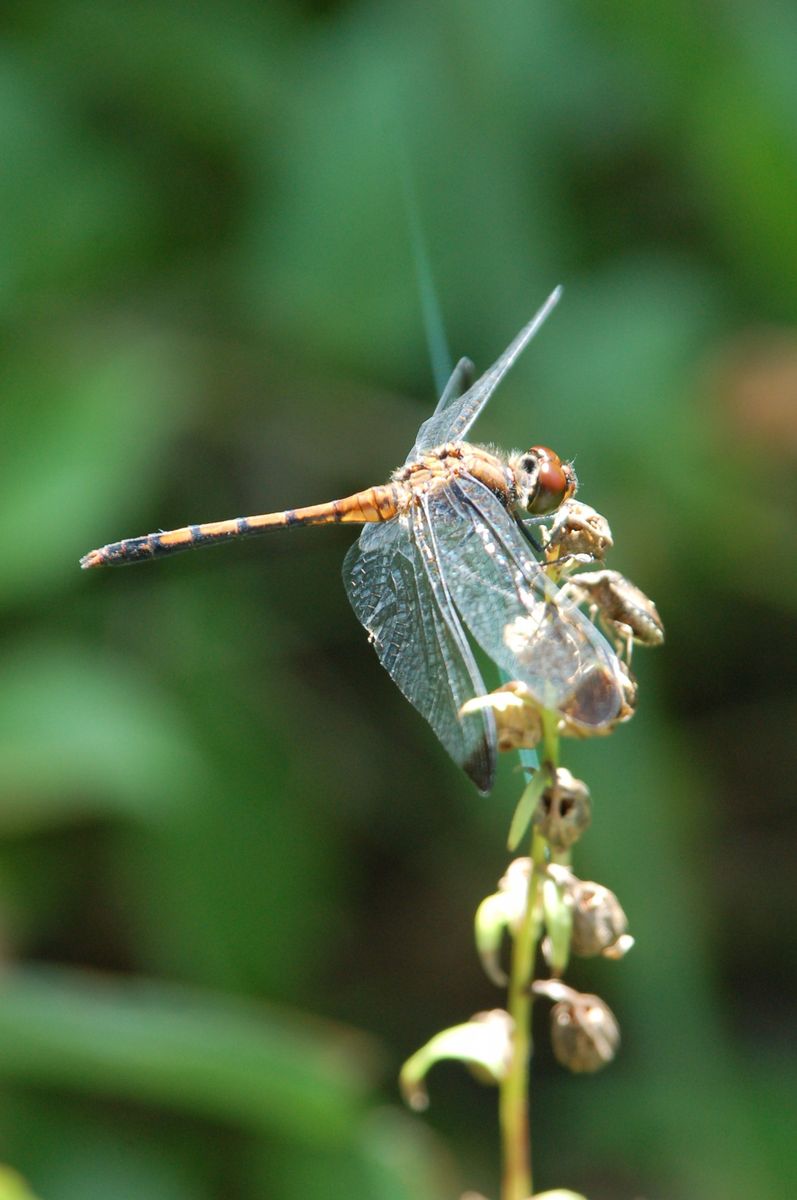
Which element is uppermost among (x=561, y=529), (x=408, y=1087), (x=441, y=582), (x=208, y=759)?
(x=208, y=759)

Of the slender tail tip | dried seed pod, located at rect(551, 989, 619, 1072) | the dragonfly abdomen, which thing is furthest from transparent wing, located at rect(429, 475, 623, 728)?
the slender tail tip

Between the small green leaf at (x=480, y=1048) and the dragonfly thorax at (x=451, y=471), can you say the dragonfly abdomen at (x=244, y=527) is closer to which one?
the dragonfly thorax at (x=451, y=471)

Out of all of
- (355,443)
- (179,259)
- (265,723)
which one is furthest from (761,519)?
(179,259)

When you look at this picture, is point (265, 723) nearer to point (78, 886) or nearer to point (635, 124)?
point (78, 886)

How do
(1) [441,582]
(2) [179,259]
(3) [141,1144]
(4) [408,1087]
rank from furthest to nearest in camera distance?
1. (2) [179,259]
2. (3) [141,1144]
3. (1) [441,582]
4. (4) [408,1087]

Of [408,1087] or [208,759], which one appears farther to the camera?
[208,759]

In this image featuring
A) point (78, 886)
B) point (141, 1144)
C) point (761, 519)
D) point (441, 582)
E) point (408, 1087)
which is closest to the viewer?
point (408, 1087)

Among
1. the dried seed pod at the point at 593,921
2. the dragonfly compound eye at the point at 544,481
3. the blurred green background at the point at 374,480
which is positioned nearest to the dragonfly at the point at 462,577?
the dragonfly compound eye at the point at 544,481

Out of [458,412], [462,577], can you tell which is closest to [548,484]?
[462,577]
